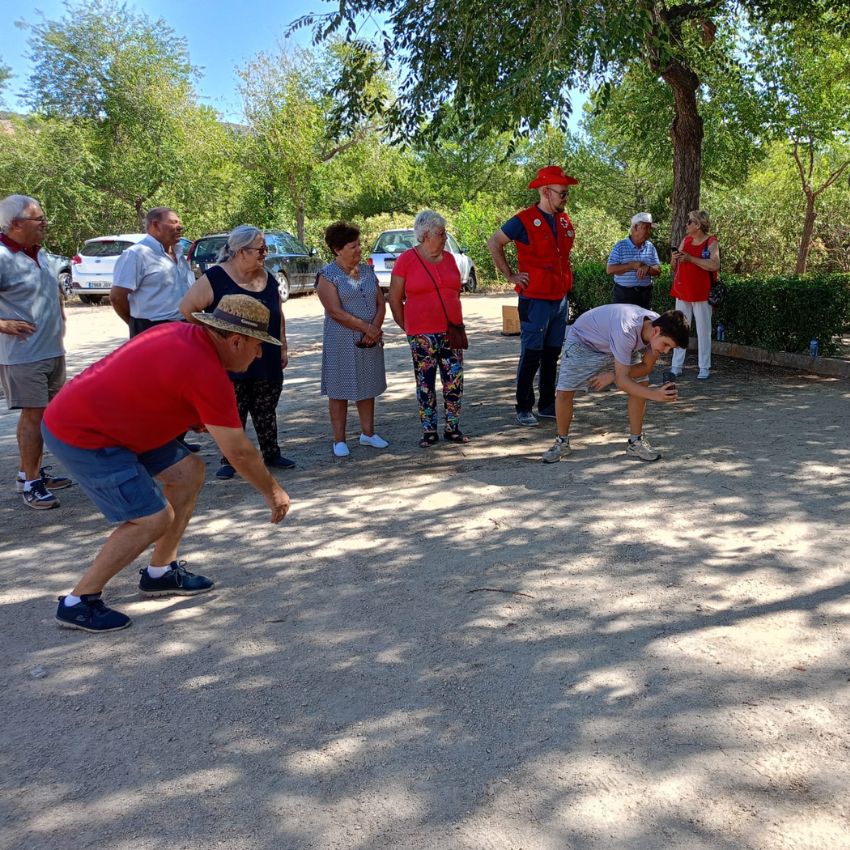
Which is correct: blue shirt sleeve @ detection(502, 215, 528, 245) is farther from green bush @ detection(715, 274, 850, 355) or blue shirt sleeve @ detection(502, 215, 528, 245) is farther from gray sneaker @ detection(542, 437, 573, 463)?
green bush @ detection(715, 274, 850, 355)

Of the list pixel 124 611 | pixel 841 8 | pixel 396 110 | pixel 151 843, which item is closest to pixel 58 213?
pixel 396 110

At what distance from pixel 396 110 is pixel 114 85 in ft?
81.7

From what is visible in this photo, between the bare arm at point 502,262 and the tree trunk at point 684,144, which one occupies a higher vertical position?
the tree trunk at point 684,144

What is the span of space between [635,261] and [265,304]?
495 cm

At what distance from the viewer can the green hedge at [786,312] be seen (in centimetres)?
966

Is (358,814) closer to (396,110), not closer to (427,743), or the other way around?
(427,743)

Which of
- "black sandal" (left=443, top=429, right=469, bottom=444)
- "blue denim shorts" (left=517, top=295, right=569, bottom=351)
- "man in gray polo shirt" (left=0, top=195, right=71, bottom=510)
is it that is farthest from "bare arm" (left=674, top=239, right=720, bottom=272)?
→ "man in gray polo shirt" (left=0, top=195, right=71, bottom=510)

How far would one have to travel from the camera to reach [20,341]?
580cm

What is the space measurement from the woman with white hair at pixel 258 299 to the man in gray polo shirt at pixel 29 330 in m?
1.01

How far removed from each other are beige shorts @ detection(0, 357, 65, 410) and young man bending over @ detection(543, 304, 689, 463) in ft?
11.8


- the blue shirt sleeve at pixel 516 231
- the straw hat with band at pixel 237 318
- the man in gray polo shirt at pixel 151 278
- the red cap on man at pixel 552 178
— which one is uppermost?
the red cap on man at pixel 552 178

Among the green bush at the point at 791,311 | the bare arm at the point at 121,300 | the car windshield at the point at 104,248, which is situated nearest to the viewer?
the bare arm at the point at 121,300

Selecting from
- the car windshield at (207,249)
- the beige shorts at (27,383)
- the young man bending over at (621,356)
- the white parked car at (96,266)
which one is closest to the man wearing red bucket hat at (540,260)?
the young man bending over at (621,356)

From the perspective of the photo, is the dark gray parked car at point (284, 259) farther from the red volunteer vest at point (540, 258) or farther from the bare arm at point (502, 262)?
the red volunteer vest at point (540, 258)
